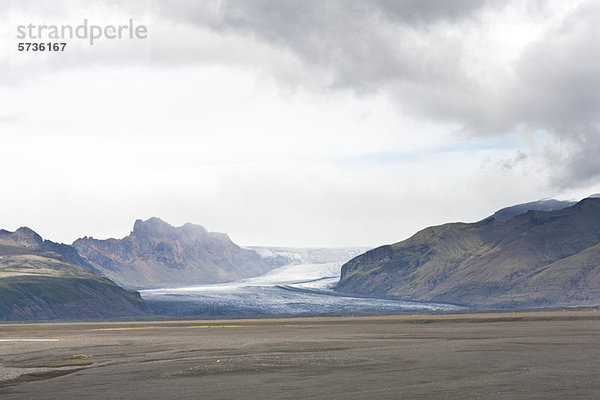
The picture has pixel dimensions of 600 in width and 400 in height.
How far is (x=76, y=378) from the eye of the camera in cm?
4225

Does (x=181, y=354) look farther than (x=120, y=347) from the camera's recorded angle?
No

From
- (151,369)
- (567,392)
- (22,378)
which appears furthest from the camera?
(151,369)

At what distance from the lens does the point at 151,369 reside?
46000 mm

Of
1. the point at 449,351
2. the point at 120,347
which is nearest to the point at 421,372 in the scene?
the point at 449,351

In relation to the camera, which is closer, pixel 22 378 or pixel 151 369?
pixel 22 378

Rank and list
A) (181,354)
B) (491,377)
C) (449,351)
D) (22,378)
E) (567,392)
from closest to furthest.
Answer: (567,392) < (491,377) < (22,378) < (449,351) < (181,354)

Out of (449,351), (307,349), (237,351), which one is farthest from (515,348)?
(237,351)

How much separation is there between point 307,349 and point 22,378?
23147 mm

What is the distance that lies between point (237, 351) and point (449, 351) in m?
16.6

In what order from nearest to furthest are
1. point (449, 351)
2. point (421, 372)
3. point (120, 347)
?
point (421, 372)
point (449, 351)
point (120, 347)

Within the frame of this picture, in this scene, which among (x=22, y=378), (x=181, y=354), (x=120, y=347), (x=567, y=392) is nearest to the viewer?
(x=567, y=392)

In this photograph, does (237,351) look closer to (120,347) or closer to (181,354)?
(181,354)

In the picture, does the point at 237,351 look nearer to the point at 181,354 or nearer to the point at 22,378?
the point at 181,354

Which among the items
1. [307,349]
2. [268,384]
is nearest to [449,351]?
[307,349]
